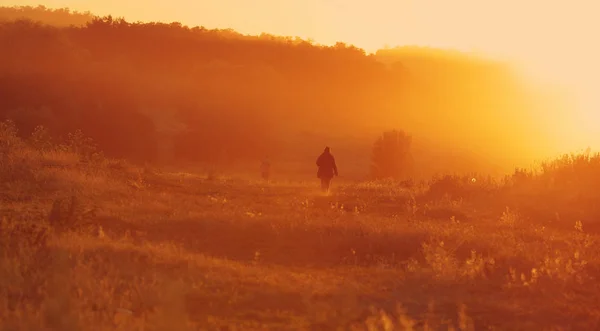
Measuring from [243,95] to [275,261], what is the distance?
62.0 meters

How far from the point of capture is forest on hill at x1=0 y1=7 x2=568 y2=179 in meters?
57.8

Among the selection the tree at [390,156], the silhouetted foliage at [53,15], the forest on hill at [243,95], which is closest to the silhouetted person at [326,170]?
the tree at [390,156]

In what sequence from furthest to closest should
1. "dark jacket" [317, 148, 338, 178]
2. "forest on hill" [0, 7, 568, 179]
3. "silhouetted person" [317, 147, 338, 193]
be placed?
"forest on hill" [0, 7, 568, 179] → "dark jacket" [317, 148, 338, 178] → "silhouetted person" [317, 147, 338, 193]

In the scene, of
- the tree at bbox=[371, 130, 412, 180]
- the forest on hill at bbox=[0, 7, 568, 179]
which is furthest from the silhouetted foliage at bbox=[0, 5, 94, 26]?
the tree at bbox=[371, 130, 412, 180]

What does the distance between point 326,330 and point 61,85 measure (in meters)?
57.6

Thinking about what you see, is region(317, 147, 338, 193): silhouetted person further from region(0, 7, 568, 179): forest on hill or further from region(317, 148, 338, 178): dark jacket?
region(0, 7, 568, 179): forest on hill

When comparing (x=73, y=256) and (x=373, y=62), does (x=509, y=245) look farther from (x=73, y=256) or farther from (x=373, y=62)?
(x=373, y=62)

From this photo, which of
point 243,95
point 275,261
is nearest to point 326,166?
point 275,261

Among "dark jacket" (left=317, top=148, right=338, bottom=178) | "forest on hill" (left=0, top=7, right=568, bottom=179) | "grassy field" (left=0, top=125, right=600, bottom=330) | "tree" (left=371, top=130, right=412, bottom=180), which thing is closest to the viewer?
"grassy field" (left=0, top=125, right=600, bottom=330)

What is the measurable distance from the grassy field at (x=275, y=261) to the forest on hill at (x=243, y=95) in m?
A: 35.2

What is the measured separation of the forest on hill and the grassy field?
115ft

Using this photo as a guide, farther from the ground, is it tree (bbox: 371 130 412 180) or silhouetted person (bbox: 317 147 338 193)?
silhouetted person (bbox: 317 147 338 193)

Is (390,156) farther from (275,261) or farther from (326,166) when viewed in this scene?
(275,261)

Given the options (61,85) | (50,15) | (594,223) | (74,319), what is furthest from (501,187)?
(50,15)
